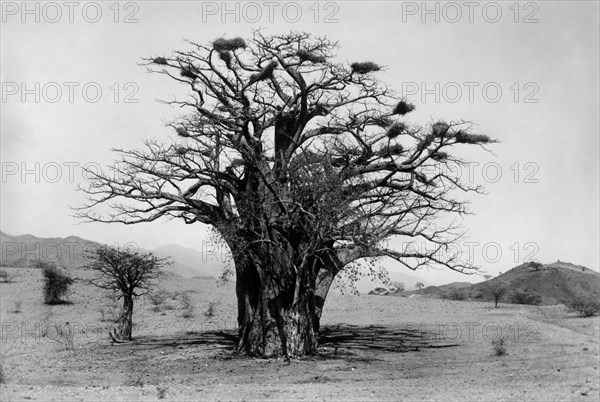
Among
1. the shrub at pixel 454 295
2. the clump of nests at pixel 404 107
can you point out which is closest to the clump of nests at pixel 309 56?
the clump of nests at pixel 404 107

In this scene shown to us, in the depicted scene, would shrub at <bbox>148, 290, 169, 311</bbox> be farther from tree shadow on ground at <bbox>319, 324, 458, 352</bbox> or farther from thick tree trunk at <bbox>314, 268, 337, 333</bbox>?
thick tree trunk at <bbox>314, 268, 337, 333</bbox>

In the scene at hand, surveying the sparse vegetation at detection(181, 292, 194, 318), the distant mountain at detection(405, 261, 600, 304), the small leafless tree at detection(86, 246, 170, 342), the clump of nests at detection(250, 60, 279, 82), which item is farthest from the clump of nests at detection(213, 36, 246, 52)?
the distant mountain at detection(405, 261, 600, 304)

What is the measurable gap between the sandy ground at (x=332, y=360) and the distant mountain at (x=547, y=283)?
17186 millimetres

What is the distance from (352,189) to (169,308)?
593 inches

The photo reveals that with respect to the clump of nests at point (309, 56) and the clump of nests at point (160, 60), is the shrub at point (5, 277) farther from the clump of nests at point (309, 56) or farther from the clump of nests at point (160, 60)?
the clump of nests at point (309, 56)

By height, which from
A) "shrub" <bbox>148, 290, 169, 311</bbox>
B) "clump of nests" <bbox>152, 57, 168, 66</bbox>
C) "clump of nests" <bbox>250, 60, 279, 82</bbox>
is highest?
"clump of nests" <bbox>152, 57, 168, 66</bbox>

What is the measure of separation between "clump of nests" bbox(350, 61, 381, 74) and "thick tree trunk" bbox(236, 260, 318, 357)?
528 cm

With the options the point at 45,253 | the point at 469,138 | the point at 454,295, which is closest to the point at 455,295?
the point at 454,295

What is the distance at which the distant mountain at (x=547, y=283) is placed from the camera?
4188 centimetres

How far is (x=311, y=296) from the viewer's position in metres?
15.4

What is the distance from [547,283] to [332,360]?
3362 cm

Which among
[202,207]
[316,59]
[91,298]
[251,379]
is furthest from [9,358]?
[91,298]

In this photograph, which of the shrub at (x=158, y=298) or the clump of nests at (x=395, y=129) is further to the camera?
the shrub at (x=158, y=298)

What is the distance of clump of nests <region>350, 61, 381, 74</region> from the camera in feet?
50.4
